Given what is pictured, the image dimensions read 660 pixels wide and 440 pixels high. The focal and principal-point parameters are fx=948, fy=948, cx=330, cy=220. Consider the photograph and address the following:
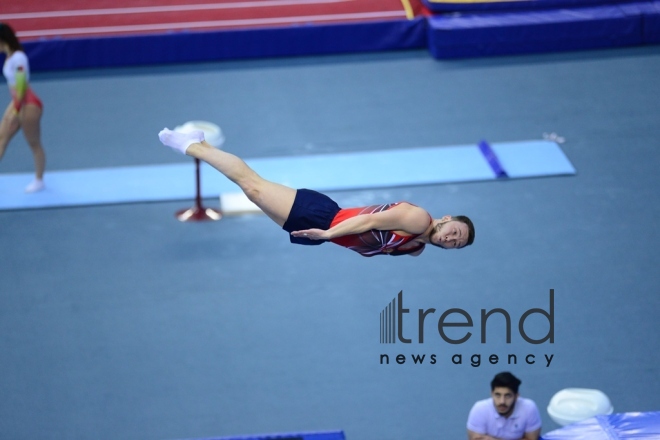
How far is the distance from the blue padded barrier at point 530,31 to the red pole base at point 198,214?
14.1 ft

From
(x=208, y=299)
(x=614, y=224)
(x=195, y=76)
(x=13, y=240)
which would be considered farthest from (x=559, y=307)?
(x=195, y=76)

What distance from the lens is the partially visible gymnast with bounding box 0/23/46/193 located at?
27.6 ft

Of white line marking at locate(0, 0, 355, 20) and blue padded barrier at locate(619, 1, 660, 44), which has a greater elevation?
white line marking at locate(0, 0, 355, 20)

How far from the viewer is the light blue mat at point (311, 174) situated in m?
9.38

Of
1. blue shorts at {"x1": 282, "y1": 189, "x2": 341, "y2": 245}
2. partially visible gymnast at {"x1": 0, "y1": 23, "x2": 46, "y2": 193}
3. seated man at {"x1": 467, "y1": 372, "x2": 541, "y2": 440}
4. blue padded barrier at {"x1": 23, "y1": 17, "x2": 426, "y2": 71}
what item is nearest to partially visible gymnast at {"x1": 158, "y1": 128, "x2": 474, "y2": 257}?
blue shorts at {"x1": 282, "y1": 189, "x2": 341, "y2": 245}

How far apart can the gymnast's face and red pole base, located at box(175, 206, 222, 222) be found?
385cm

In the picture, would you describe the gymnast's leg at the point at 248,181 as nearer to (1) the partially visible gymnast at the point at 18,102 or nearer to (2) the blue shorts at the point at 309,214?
(2) the blue shorts at the point at 309,214

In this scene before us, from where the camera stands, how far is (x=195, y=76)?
11.8 metres

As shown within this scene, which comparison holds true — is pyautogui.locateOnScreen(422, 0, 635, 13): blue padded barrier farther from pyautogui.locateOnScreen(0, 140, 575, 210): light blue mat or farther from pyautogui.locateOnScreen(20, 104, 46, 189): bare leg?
pyautogui.locateOnScreen(20, 104, 46, 189): bare leg

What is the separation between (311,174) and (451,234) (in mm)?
4296

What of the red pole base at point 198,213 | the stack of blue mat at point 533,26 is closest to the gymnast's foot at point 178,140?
A: the red pole base at point 198,213

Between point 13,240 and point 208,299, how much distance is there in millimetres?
2075

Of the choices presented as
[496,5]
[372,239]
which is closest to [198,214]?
[372,239]

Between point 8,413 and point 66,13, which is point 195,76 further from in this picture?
point 8,413
